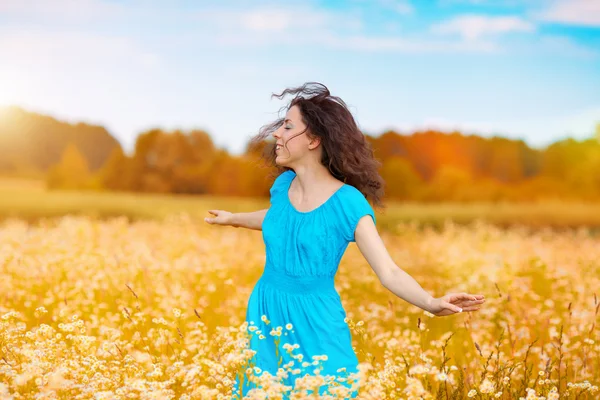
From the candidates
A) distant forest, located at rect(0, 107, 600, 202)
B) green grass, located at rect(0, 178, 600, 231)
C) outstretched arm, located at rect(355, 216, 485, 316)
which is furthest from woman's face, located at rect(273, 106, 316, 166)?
distant forest, located at rect(0, 107, 600, 202)

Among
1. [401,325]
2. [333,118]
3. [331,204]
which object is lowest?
[401,325]

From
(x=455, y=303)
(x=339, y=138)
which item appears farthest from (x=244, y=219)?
(x=455, y=303)

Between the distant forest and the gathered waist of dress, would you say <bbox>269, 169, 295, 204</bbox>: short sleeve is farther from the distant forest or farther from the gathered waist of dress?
the distant forest

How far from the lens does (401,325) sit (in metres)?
5.73

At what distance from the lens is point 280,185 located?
11.6 feet

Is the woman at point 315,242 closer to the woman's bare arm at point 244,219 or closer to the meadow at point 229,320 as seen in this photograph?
the meadow at point 229,320

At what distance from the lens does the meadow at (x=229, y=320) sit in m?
2.85

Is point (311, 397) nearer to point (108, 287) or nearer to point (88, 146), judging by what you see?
point (108, 287)

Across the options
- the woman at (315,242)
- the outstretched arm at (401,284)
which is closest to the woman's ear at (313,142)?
the woman at (315,242)

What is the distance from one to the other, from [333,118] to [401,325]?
3071 mm

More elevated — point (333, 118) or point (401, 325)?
point (333, 118)

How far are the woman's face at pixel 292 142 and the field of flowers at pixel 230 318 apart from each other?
95 centimetres

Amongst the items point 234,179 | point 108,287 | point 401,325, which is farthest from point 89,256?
point 234,179

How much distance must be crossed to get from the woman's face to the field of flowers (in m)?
0.95
